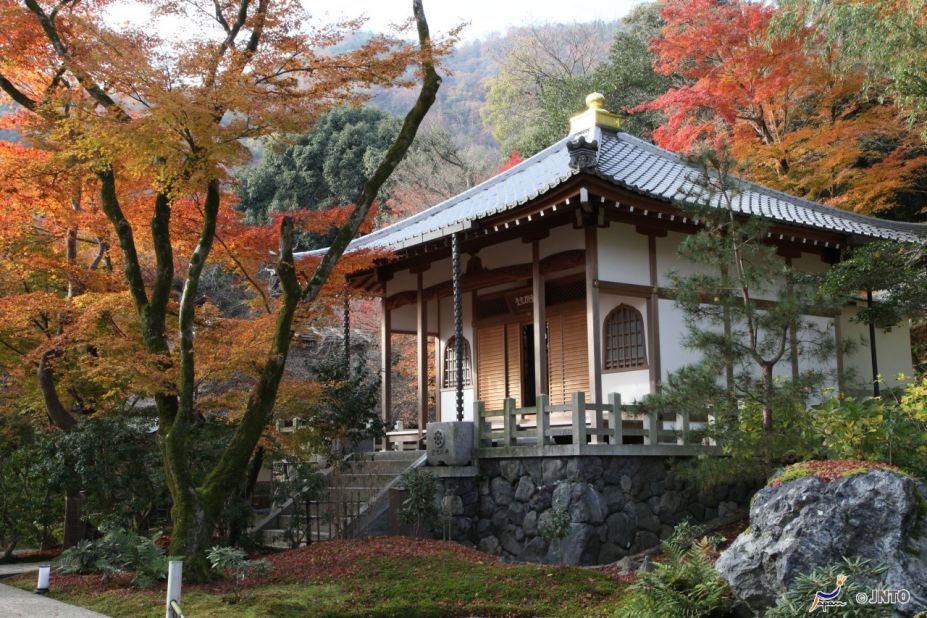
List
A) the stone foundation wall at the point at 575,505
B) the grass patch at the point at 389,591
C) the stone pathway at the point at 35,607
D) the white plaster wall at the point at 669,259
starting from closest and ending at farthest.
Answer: the grass patch at the point at 389,591 → the stone pathway at the point at 35,607 → the stone foundation wall at the point at 575,505 → the white plaster wall at the point at 669,259

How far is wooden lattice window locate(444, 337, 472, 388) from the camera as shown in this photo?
58.6 ft

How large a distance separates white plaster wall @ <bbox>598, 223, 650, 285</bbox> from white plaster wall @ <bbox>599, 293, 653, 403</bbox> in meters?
0.39

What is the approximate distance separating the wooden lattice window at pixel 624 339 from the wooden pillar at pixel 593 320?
3.49 ft

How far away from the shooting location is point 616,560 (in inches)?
460

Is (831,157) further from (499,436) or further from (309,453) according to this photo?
(309,453)

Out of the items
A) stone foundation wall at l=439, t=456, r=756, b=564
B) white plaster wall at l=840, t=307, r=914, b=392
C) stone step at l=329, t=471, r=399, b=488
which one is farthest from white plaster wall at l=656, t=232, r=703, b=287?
stone step at l=329, t=471, r=399, b=488

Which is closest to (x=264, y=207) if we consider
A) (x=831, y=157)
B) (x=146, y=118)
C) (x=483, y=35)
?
(x=831, y=157)

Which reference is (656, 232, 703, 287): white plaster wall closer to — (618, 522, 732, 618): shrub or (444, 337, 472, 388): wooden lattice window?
(444, 337, 472, 388): wooden lattice window

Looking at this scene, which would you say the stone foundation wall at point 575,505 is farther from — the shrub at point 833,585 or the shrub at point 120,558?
the shrub at point 833,585

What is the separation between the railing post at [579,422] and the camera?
38.2ft

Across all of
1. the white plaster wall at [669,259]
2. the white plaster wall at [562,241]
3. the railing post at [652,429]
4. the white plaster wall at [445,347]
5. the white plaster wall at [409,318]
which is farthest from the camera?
the white plaster wall at [409,318]

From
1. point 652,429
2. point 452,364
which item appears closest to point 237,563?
point 652,429

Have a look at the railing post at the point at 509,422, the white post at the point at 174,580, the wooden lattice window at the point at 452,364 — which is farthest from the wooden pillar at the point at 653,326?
the white post at the point at 174,580

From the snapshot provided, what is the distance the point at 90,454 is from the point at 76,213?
341 centimetres
